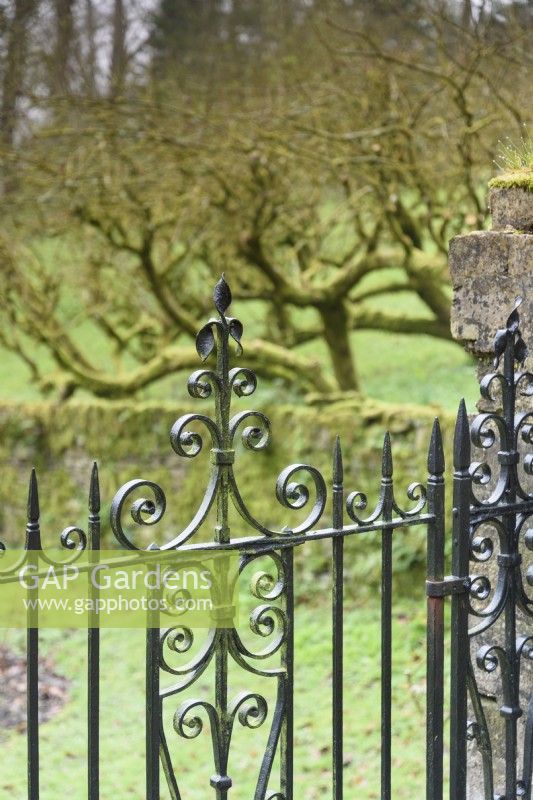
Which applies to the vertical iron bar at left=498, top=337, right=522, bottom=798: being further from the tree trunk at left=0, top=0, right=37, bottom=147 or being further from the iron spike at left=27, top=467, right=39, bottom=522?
the tree trunk at left=0, top=0, right=37, bottom=147

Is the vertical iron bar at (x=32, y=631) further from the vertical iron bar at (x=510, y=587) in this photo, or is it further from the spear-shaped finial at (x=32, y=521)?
the vertical iron bar at (x=510, y=587)

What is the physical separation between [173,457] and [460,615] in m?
6.23

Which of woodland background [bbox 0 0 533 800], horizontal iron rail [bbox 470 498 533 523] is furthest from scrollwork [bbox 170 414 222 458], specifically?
woodland background [bbox 0 0 533 800]

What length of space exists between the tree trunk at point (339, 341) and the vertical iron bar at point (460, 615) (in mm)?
6326

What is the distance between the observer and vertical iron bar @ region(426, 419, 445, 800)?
2566mm

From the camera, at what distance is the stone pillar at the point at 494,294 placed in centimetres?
327

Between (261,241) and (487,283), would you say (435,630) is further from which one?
(261,241)

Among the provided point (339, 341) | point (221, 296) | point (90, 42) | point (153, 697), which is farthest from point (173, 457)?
point (153, 697)

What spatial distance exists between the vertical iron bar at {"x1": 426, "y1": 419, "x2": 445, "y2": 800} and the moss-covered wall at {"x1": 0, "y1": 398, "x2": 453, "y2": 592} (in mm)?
4112

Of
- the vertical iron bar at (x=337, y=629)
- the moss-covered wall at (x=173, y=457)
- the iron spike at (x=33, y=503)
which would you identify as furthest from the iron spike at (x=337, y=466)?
the moss-covered wall at (x=173, y=457)

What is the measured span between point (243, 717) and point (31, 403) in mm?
7416

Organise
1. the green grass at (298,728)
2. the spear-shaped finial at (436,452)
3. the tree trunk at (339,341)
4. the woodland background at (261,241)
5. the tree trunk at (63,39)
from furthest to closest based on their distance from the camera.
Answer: the tree trunk at (63,39)
the tree trunk at (339,341)
the woodland background at (261,241)
the green grass at (298,728)
the spear-shaped finial at (436,452)

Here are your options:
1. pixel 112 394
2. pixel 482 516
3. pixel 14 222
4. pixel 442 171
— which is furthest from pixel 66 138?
pixel 482 516

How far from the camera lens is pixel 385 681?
255cm
